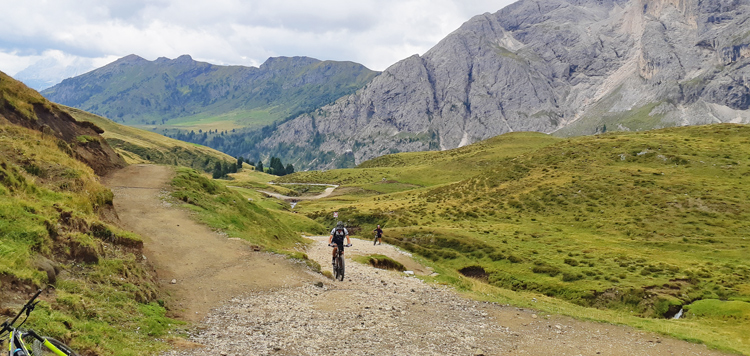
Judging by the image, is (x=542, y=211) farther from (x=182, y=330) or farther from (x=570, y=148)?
(x=182, y=330)

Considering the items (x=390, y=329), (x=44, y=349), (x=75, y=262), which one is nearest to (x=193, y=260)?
(x=75, y=262)

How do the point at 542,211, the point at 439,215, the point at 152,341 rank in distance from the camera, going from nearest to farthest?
the point at 152,341 → the point at 542,211 → the point at 439,215

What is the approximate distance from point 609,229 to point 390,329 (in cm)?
5148

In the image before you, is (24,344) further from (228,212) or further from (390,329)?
(228,212)

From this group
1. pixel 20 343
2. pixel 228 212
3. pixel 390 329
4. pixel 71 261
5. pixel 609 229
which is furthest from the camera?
pixel 609 229

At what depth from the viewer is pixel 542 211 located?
69.4 m

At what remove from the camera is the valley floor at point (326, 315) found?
626 inches

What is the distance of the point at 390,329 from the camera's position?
1800 centimetres

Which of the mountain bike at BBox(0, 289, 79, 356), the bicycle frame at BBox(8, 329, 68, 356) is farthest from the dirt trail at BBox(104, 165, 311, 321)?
the bicycle frame at BBox(8, 329, 68, 356)

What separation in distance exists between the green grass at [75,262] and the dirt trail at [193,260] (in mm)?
1700

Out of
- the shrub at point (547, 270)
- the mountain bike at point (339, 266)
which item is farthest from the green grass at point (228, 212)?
the shrub at point (547, 270)

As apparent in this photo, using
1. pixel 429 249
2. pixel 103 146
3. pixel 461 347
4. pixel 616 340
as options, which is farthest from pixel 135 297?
pixel 429 249

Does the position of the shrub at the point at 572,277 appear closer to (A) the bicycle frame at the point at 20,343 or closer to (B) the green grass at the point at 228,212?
(B) the green grass at the point at 228,212

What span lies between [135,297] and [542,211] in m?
64.6
